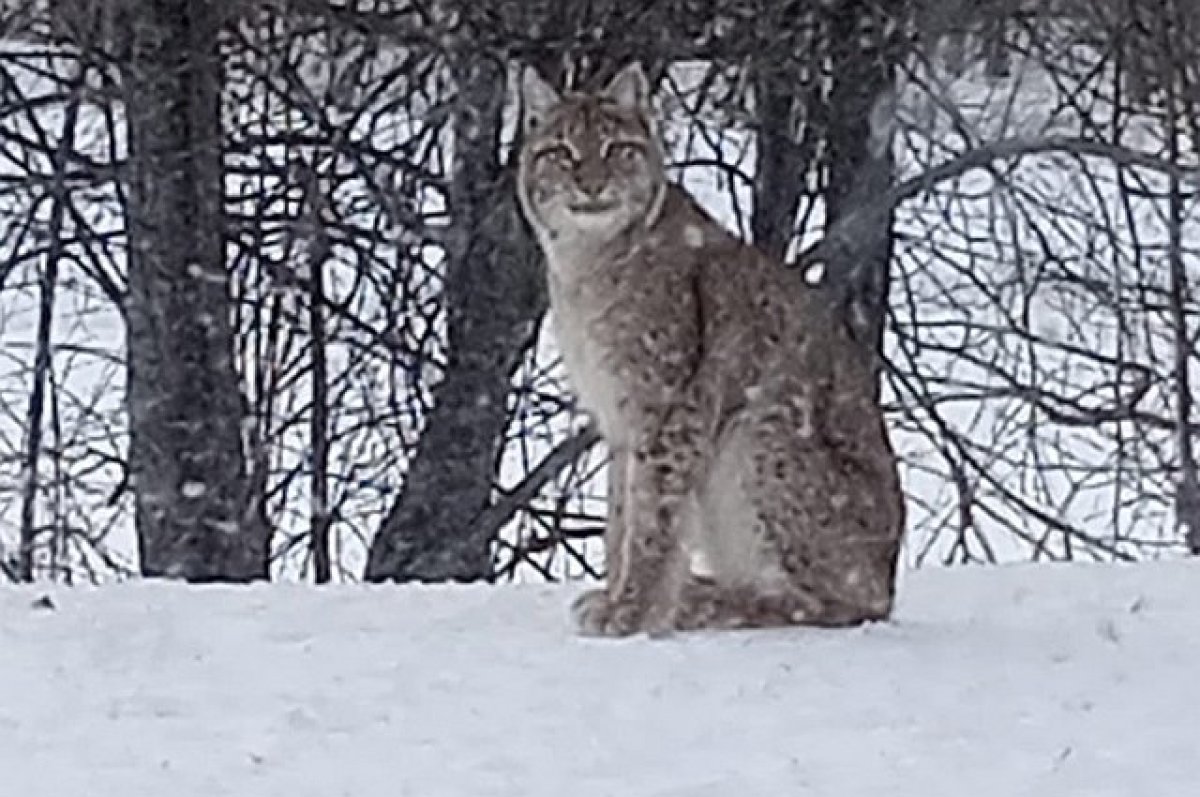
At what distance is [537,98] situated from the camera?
292 inches

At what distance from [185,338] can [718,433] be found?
5248 mm

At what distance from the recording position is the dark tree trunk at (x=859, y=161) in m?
12.2

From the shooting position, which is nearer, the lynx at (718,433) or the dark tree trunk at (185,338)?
the lynx at (718,433)

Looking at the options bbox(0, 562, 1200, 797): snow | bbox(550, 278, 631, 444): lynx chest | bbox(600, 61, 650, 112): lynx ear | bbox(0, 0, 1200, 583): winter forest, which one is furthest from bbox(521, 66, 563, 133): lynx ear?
bbox(0, 0, 1200, 583): winter forest

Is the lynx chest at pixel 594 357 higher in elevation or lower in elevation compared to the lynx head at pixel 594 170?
lower

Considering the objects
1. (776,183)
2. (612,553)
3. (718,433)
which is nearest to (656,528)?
(718,433)

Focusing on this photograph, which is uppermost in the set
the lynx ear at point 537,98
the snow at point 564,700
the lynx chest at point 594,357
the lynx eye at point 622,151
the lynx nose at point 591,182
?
the lynx ear at point 537,98

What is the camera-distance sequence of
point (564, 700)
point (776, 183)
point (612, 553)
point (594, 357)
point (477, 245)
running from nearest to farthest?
point (564, 700), point (594, 357), point (612, 553), point (477, 245), point (776, 183)

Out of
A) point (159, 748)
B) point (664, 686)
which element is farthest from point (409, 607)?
point (159, 748)

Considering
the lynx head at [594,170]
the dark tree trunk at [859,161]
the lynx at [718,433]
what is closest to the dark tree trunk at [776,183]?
the dark tree trunk at [859,161]

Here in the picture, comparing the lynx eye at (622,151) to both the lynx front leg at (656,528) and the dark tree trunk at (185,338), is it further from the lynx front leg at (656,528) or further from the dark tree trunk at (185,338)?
the dark tree trunk at (185,338)

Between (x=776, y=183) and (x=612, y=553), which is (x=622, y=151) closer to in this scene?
(x=612, y=553)

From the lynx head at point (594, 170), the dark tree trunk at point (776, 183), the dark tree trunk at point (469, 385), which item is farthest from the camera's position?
the dark tree trunk at point (776, 183)

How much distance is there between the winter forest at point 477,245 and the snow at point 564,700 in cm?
411
